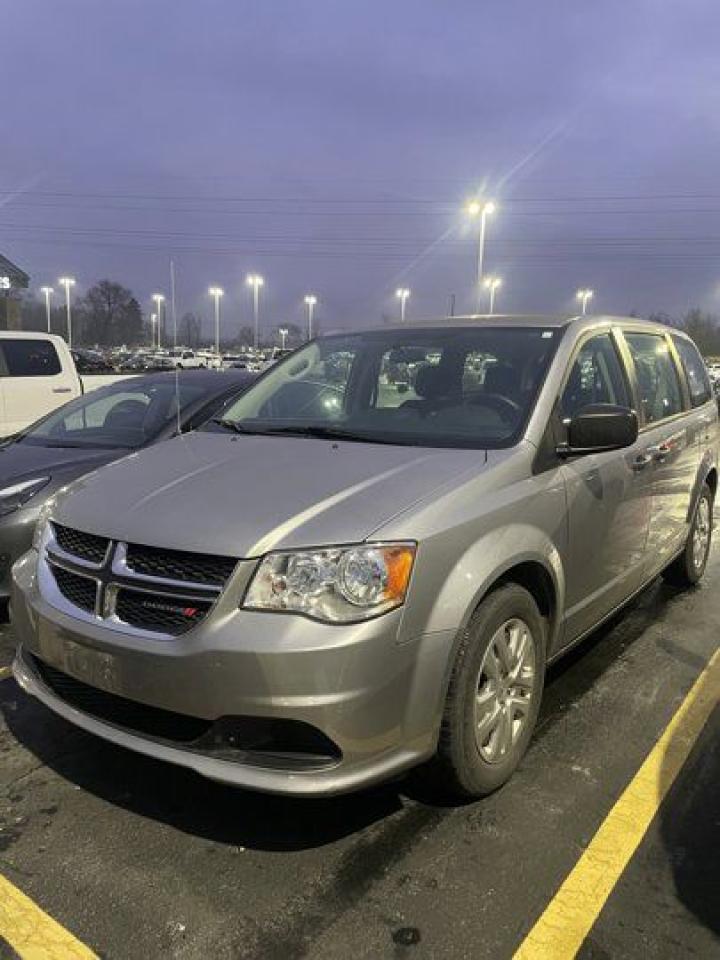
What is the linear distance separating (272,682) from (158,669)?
0.40 metres

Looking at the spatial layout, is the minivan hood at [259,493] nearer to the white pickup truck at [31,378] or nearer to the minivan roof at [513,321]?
the minivan roof at [513,321]

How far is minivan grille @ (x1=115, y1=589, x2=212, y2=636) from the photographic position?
2557mm

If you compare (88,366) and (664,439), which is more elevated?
(664,439)

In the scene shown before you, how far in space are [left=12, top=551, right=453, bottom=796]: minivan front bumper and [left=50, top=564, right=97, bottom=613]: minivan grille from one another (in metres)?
0.17

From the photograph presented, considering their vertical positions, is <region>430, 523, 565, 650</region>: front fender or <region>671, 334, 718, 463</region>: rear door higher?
<region>671, 334, 718, 463</region>: rear door

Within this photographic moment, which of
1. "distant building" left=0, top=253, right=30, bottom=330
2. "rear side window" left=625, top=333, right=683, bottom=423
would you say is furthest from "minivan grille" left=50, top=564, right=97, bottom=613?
"distant building" left=0, top=253, right=30, bottom=330

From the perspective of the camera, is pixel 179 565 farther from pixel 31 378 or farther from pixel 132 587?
pixel 31 378

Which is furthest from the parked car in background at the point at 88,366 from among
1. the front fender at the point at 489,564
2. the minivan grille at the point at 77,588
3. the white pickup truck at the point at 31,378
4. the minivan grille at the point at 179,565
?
the front fender at the point at 489,564

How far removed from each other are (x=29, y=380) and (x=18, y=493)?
203 inches

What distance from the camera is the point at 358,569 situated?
2508 mm

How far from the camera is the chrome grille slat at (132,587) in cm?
256

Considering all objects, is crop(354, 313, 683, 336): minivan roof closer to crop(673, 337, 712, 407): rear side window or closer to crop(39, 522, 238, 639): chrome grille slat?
crop(673, 337, 712, 407): rear side window

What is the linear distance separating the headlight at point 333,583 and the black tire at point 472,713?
40 centimetres

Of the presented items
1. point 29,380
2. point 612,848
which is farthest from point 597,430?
point 29,380
